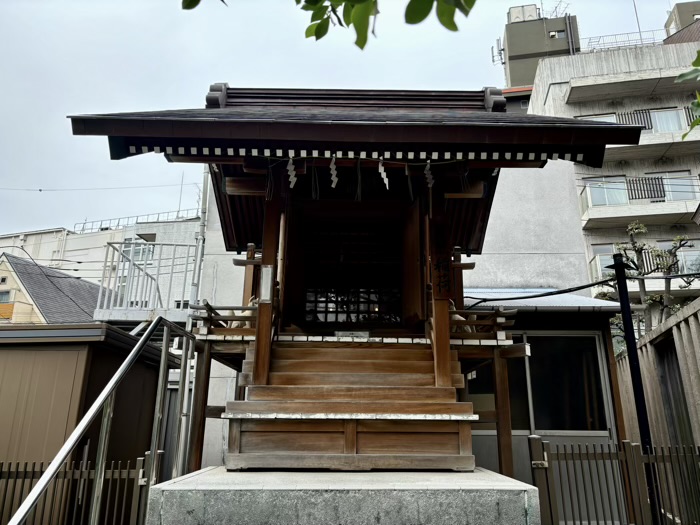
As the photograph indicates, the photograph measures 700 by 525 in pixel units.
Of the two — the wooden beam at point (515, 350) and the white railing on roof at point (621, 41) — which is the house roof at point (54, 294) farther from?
the white railing on roof at point (621, 41)

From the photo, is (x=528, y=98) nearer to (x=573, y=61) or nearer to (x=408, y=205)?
(x=573, y=61)

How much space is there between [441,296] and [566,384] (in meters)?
4.14

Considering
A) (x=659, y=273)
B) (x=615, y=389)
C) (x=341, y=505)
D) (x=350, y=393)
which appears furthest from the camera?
(x=659, y=273)

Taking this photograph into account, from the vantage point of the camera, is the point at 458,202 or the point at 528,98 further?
the point at 528,98

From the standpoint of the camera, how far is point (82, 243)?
3306 cm

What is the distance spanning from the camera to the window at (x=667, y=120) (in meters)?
22.2

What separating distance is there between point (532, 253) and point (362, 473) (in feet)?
25.0

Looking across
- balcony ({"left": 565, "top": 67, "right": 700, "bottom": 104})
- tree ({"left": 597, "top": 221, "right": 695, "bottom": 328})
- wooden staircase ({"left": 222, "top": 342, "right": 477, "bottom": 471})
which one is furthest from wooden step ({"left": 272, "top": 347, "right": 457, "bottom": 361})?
balcony ({"left": 565, "top": 67, "right": 700, "bottom": 104})

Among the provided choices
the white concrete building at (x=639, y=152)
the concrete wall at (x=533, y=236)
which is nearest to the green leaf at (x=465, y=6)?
the concrete wall at (x=533, y=236)

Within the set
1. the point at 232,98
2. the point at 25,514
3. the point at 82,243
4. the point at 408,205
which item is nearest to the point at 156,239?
the point at 82,243

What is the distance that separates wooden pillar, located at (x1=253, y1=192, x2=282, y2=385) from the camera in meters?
5.07

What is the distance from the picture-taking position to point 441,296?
5332 millimetres

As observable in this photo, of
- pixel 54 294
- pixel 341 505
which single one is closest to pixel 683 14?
pixel 54 294

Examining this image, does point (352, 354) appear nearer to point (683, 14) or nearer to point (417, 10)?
point (417, 10)
